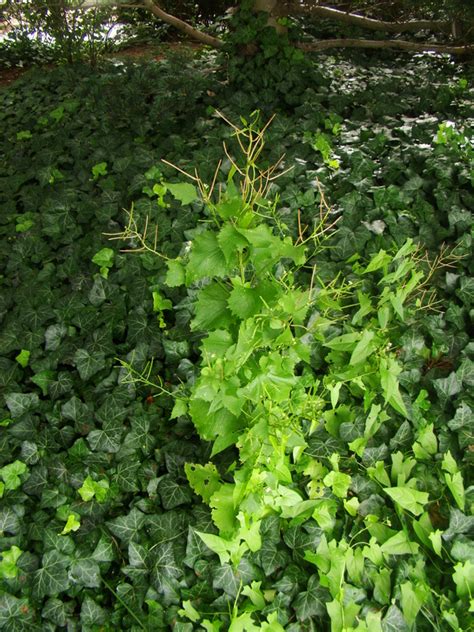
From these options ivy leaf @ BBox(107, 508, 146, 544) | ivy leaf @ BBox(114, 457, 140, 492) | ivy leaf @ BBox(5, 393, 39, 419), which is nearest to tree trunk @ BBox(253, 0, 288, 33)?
ivy leaf @ BBox(5, 393, 39, 419)

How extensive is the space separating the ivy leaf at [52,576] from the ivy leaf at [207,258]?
927 mm

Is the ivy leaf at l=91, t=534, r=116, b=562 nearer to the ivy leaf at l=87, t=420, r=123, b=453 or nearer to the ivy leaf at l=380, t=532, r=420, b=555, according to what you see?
the ivy leaf at l=87, t=420, r=123, b=453

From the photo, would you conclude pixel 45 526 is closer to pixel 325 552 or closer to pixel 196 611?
pixel 196 611

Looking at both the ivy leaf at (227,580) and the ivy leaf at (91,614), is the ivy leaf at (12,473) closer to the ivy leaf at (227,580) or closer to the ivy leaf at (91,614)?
the ivy leaf at (91,614)

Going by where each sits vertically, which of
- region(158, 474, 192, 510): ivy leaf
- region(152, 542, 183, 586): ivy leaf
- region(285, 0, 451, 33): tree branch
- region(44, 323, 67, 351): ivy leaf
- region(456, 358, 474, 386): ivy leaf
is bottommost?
region(152, 542, 183, 586): ivy leaf

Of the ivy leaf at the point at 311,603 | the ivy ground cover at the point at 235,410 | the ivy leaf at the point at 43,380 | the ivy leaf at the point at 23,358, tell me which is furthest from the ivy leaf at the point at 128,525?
the ivy leaf at the point at 23,358

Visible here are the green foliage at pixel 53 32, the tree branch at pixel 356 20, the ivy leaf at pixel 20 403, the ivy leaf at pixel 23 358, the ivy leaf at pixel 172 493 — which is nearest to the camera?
the ivy leaf at pixel 172 493

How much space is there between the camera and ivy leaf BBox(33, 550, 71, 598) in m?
1.59

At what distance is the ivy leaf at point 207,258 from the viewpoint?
1.36 meters

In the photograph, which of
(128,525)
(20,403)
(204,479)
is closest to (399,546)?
(204,479)

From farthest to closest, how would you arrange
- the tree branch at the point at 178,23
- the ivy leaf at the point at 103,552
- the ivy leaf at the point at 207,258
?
1. the tree branch at the point at 178,23
2. the ivy leaf at the point at 103,552
3. the ivy leaf at the point at 207,258

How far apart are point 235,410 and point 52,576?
2.41ft

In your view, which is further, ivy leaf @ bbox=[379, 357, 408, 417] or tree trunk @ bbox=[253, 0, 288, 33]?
tree trunk @ bbox=[253, 0, 288, 33]

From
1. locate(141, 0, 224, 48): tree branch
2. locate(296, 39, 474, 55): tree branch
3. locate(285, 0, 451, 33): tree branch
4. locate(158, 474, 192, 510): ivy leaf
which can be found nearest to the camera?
locate(158, 474, 192, 510): ivy leaf
